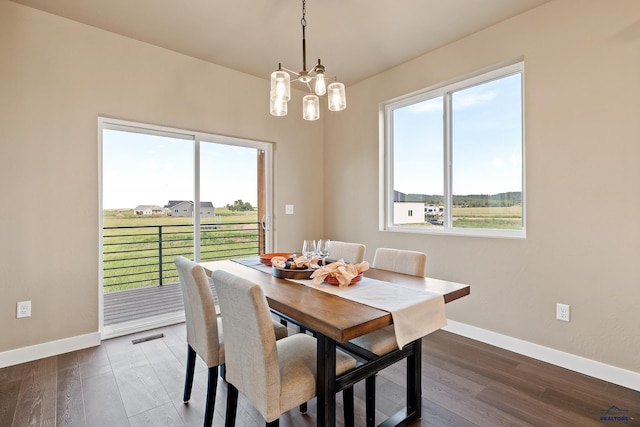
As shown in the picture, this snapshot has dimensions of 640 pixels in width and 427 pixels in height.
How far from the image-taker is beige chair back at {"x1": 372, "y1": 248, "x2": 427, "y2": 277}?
217cm

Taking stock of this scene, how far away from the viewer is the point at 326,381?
1.34m

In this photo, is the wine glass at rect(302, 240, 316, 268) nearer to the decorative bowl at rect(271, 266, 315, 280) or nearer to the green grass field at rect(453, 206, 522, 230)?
the decorative bowl at rect(271, 266, 315, 280)

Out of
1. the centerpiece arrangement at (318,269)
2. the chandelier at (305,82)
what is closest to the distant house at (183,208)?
the centerpiece arrangement at (318,269)

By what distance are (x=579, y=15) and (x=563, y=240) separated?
162 centimetres

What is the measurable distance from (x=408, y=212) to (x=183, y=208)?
2.47 meters

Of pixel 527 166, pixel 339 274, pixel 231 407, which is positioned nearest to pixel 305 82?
pixel 339 274

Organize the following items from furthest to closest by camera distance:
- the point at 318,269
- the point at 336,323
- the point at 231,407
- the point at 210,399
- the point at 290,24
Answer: the point at 290,24 → the point at 318,269 → the point at 210,399 → the point at 231,407 → the point at 336,323

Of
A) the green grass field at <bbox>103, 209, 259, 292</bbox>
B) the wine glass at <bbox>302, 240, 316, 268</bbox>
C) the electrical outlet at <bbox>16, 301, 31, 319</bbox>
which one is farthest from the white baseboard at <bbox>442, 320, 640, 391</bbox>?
the electrical outlet at <bbox>16, 301, 31, 319</bbox>

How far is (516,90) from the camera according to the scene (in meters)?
2.72

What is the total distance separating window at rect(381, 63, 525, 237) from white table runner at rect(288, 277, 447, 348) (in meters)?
1.63

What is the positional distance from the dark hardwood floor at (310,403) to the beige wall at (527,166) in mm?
319

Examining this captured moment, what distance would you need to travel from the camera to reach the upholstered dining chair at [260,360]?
1241 mm

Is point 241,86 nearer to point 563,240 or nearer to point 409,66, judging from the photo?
point 409,66

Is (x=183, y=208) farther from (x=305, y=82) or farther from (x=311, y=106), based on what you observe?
(x=305, y=82)
